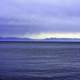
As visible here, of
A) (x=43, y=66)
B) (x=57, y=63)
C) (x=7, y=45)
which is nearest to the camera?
(x=43, y=66)

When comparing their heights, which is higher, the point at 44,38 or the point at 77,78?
the point at 44,38

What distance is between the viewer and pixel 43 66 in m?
5.37

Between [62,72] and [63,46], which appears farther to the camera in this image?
[63,46]

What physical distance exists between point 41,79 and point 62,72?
626mm

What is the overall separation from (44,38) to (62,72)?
14.6 ft

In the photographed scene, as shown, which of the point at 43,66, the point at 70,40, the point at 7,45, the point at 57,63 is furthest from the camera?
the point at 70,40

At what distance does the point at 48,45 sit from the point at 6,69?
155 inches

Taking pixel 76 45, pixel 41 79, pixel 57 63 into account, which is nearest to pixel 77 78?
pixel 41 79

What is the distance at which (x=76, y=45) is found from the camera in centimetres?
878

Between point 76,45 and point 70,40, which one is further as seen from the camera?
point 70,40

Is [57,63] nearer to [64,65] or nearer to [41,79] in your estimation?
[64,65]

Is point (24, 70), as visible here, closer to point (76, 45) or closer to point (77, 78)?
point (77, 78)

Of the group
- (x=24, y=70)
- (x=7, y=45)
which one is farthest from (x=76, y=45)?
(x=24, y=70)

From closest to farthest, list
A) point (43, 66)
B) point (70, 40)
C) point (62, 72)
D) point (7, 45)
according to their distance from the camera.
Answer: point (62, 72)
point (43, 66)
point (7, 45)
point (70, 40)
